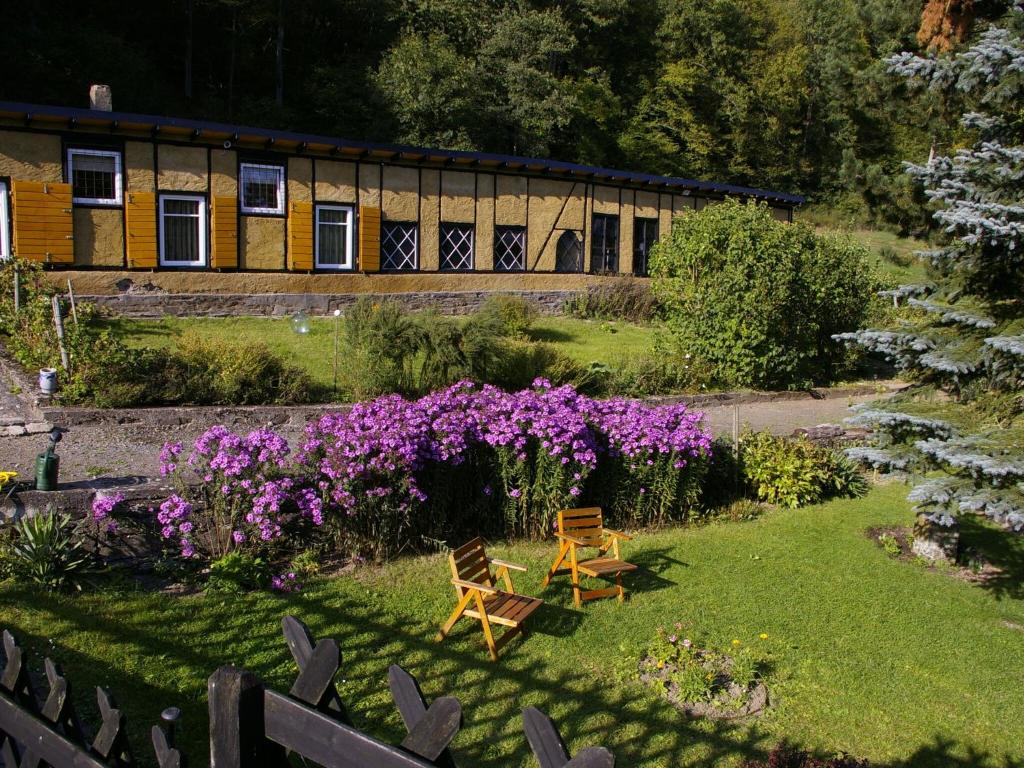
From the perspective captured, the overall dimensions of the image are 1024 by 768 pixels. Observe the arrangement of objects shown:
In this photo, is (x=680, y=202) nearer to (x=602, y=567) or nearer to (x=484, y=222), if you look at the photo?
(x=484, y=222)

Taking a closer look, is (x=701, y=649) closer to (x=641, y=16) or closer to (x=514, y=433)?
(x=514, y=433)

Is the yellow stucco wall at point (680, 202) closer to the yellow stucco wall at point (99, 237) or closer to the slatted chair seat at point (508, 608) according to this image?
the yellow stucco wall at point (99, 237)

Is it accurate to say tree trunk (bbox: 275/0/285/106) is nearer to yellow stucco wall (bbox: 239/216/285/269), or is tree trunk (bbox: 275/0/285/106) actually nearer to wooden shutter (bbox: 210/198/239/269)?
yellow stucco wall (bbox: 239/216/285/269)

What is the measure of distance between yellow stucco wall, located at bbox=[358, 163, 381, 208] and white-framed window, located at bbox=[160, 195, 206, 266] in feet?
12.4

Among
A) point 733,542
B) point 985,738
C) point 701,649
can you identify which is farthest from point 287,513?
point 985,738

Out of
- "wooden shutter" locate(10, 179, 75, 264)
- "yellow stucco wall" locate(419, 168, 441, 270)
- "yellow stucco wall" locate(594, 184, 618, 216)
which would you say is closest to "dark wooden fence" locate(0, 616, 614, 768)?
"wooden shutter" locate(10, 179, 75, 264)

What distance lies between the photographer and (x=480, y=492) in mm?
9133

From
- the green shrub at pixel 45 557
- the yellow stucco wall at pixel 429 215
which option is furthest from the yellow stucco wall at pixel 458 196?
the green shrub at pixel 45 557

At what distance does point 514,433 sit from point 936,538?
4.72 meters

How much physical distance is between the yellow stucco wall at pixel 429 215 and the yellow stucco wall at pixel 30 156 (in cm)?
827

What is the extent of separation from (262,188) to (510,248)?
708cm

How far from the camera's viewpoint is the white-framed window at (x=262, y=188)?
2002 cm

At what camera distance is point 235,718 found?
7.56 ft

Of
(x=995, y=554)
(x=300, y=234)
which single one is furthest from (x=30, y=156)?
(x=995, y=554)
